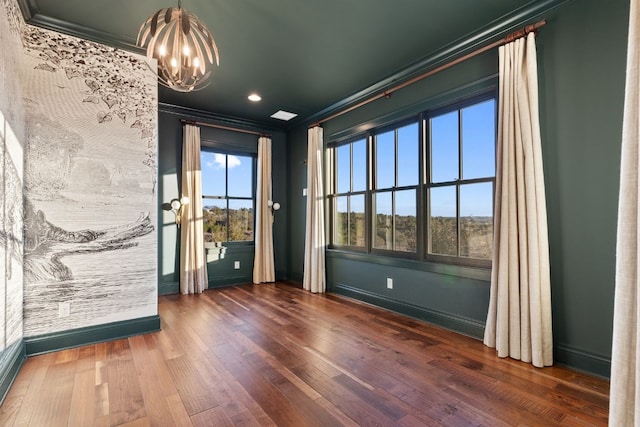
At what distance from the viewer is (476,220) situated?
3.19m

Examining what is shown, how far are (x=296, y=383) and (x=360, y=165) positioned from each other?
316 cm

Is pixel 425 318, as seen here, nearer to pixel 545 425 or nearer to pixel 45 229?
pixel 545 425

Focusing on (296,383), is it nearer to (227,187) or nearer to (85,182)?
(85,182)

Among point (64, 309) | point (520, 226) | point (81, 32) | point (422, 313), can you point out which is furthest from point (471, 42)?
point (64, 309)

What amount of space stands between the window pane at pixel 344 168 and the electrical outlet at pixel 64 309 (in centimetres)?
355

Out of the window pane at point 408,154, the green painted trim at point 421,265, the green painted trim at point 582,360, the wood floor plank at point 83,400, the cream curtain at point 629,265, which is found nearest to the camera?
the cream curtain at point 629,265

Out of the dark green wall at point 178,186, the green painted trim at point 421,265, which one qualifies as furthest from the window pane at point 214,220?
the green painted trim at point 421,265

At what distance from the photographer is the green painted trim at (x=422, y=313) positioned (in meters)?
3.04

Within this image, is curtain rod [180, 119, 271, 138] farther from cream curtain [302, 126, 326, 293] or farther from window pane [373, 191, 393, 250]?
window pane [373, 191, 393, 250]

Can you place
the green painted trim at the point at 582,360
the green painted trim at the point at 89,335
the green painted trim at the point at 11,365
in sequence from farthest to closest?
the green painted trim at the point at 89,335 < the green painted trim at the point at 582,360 < the green painted trim at the point at 11,365

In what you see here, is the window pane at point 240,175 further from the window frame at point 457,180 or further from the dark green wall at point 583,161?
the dark green wall at point 583,161

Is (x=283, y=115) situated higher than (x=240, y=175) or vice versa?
(x=283, y=115)

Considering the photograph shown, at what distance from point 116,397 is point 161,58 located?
2191 mm

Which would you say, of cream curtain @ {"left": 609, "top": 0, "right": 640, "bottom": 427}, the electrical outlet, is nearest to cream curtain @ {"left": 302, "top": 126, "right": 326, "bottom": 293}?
the electrical outlet
